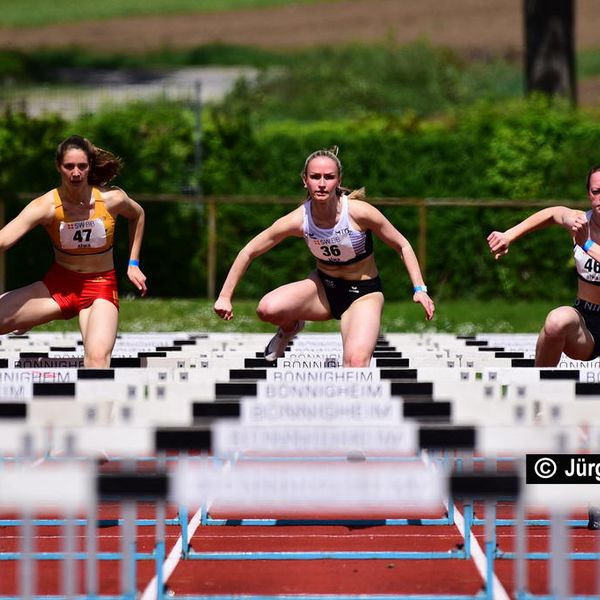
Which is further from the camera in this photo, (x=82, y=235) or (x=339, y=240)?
(x=82, y=235)

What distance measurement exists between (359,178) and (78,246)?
1315 centimetres

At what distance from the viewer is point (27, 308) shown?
835cm

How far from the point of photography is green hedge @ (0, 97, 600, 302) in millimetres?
20906

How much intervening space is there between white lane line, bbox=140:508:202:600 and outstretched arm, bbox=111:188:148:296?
1.56 m

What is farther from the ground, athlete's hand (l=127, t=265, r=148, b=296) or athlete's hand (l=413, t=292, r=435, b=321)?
athlete's hand (l=127, t=265, r=148, b=296)

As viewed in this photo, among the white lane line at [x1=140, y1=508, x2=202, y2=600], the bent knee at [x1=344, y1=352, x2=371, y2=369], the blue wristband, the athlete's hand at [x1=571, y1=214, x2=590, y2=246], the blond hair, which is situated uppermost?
the blond hair

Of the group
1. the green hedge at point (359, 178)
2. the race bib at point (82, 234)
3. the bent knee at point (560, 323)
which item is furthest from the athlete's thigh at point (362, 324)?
the green hedge at point (359, 178)

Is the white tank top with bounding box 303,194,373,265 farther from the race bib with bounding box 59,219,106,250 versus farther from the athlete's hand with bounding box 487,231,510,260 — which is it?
the race bib with bounding box 59,219,106,250

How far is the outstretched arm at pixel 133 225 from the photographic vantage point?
28.3 ft

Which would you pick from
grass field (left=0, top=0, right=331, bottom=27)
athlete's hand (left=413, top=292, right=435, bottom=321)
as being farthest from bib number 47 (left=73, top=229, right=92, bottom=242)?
grass field (left=0, top=0, right=331, bottom=27)

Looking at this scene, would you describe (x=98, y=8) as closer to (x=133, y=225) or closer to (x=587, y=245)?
(x=133, y=225)

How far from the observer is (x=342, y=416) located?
5043 mm

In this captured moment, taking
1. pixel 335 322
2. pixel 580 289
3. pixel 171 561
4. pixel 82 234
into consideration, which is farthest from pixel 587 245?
pixel 335 322

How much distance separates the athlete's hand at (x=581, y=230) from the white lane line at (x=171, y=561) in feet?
8.99
